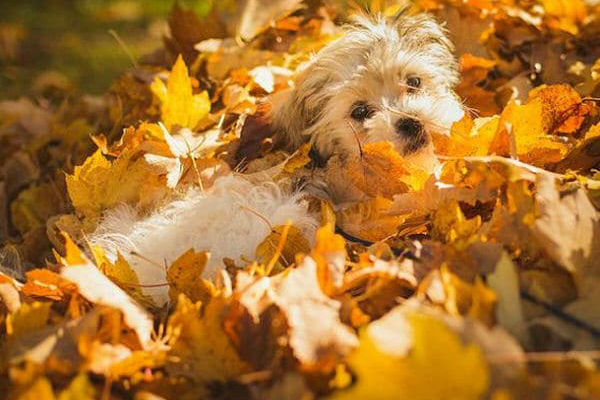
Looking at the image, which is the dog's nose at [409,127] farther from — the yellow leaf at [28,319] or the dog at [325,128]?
the yellow leaf at [28,319]

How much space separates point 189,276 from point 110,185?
71 centimetres

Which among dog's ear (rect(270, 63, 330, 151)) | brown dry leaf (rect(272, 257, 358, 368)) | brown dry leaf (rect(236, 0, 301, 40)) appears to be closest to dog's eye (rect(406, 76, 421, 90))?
dog's ear (rect(270, 63, 330, 151))

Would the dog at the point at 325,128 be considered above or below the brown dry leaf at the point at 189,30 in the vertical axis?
above

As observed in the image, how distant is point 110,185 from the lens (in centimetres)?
238

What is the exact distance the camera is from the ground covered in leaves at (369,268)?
1.26 metres

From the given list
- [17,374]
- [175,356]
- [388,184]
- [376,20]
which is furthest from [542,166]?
[17,374]

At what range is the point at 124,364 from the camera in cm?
150

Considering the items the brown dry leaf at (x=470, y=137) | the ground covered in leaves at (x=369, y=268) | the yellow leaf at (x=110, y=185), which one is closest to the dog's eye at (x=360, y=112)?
the ground covered in leaves at (x=369, y=268)

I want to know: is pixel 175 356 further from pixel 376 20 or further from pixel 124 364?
pixel 376 20

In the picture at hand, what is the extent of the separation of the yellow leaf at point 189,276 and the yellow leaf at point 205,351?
0.24 metres

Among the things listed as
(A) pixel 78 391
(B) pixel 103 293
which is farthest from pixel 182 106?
(A) pixel 78 391

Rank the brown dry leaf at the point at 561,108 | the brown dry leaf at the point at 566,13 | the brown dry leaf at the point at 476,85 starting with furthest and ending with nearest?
the brown dry leaf at the point at 566,13 → the brown dry leaf at the point at 476,85 → the brown dry leaf at the point at 561,108

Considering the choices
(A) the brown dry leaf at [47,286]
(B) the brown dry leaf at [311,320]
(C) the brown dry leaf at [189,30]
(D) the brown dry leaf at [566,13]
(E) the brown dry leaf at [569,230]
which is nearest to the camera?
(B) the brown dry leaf at [311,320]

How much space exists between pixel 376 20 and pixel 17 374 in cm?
192
